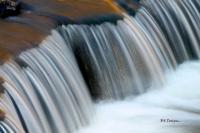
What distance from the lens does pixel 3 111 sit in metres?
7.62

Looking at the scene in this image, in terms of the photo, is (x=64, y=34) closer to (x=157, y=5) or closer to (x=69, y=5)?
(x=69, y=5)

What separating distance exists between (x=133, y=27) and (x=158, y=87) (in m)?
1.23

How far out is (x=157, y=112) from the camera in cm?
1091

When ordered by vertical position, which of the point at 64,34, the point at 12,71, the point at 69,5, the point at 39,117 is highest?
the point at 69,5

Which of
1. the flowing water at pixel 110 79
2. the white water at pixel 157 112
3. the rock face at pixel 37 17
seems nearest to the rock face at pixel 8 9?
the rock face at pixel 37 17

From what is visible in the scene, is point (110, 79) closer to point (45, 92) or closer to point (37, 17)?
point (37, 17)

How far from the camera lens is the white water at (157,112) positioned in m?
10.1

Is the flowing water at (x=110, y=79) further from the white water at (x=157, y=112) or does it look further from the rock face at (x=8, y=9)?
the rock face at (x=8, y=9)

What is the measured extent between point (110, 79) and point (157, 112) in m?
0.97

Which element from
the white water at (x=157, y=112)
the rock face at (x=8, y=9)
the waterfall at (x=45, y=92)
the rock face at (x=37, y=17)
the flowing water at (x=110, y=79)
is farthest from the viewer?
the rock face at (x=8, y=9)

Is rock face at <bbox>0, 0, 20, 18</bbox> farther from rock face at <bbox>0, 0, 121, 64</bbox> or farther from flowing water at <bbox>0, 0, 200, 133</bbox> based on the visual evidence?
flowing water at <bbox>0, 0, 200, 133</bbox>

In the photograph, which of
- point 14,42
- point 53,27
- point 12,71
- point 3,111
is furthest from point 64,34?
point 3,111

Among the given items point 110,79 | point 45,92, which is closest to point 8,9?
point 110,79

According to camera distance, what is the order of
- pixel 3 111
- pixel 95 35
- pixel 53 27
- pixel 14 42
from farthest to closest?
pixel 95 35
pixel 53 27
pixel 14 42
pixel 3 111
